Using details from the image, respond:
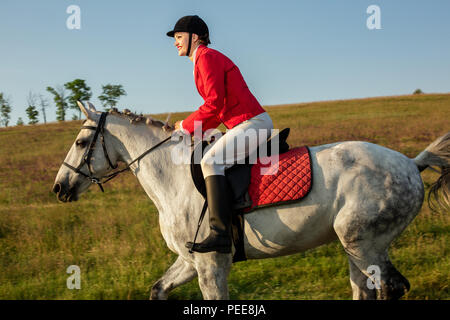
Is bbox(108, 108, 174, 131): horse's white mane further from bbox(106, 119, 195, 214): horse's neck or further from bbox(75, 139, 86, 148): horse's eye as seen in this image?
bbox(75, 139, 86, 148): horse's eye

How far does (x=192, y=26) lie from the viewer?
396 centimetres

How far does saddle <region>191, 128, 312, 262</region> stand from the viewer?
368 cm

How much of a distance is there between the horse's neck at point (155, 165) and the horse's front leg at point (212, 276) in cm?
60

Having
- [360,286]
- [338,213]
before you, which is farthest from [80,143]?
[360,286]

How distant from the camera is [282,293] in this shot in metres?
4.91

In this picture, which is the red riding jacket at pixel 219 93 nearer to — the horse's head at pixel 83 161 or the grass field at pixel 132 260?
the horse's head at pixel 83 161

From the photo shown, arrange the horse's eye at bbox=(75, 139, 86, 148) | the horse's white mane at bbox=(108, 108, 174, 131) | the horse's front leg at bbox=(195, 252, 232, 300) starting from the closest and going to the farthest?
1. the horse's front leg at bbox=(195, 252, 232, 300)
2. the horse's eye at bbox=(75, 139, 86, 148)
3. the horse's white mane at bbox=(108, 108, 174, 131)

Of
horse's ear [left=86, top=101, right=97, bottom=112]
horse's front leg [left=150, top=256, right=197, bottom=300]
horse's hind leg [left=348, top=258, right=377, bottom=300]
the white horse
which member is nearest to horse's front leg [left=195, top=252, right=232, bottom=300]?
the white horse

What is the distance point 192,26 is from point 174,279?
2.79 meters

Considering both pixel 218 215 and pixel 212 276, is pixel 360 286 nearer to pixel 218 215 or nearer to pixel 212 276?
pixel 212 276

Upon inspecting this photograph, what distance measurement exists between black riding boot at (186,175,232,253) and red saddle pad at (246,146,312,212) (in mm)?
276

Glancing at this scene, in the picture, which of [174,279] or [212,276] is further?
[174,279]

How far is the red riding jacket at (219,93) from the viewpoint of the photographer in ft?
12.4

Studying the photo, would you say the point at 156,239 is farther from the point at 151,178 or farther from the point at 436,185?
the point at 436,185
